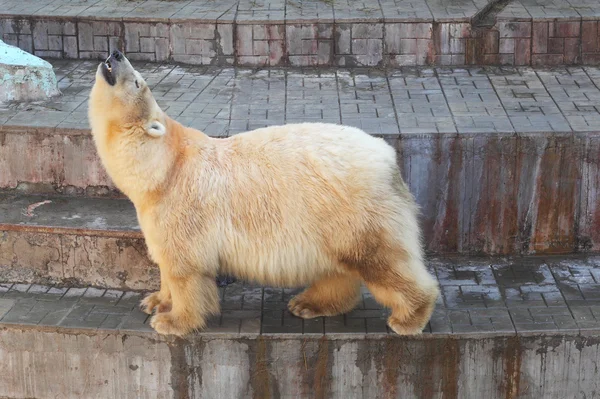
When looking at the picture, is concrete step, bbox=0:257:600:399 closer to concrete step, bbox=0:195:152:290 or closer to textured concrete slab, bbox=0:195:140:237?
concrete step, bbox=0:195:152:290

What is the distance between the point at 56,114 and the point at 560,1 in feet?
16.4

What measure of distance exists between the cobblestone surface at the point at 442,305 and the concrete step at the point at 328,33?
2715mm

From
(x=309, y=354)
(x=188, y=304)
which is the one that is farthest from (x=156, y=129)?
(x=309, y=354)

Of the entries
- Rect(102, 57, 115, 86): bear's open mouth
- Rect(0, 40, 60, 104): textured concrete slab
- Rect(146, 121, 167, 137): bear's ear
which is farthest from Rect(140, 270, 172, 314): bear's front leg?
Answer: Rect(0, 40, 60, 104): textured concrete slab

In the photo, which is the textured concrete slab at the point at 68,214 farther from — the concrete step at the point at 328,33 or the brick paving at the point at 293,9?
the brick paving at the point at 293,9

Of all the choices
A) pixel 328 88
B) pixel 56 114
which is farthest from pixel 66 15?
pixel 328 88

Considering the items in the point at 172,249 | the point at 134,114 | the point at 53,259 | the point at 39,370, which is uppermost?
the point at 134,114

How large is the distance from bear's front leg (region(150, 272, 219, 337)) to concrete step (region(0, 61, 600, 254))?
5.40 feet

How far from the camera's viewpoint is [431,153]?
22.3 feet

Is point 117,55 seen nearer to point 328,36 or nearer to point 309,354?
point 309,354

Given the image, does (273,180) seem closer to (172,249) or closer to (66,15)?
(172,249)

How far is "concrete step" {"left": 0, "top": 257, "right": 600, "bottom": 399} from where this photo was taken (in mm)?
5754

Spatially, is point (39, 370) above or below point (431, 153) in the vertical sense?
below

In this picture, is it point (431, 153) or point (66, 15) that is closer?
point (431, 153)
